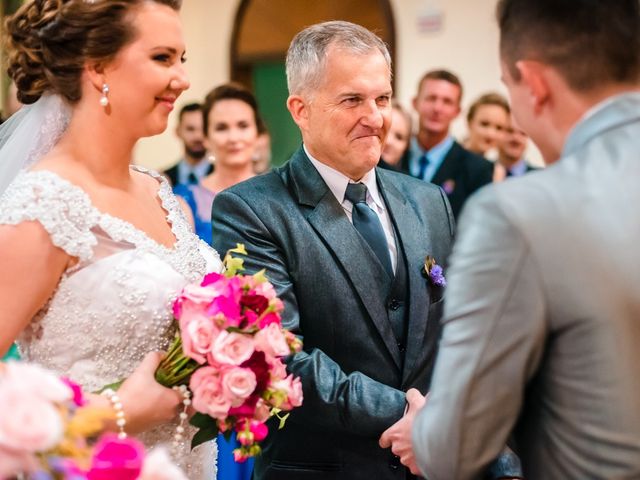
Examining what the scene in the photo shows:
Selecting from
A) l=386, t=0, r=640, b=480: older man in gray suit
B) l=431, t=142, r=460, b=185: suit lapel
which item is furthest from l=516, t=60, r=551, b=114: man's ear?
l=431, t=142, r=460, b=185: suit lapel

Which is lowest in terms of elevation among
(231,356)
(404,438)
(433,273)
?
(404,438)

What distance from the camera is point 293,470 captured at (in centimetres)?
242

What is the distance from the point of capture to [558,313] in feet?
4.76

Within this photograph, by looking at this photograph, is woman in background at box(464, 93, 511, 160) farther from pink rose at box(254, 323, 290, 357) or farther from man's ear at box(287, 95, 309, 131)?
pink rose at box(254, 323, 290, 357)

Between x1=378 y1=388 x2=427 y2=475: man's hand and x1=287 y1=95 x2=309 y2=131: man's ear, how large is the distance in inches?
34.3

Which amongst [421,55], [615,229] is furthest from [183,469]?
[421,55]

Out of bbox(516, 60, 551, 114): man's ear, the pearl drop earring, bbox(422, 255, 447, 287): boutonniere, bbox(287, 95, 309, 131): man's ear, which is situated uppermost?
bbox(516, 60, 551, 114): man's ear

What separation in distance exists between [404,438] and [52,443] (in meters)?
0.95

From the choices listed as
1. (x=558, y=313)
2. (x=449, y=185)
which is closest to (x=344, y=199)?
(x=558, y=313)

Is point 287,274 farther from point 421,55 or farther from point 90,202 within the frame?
point 421,55

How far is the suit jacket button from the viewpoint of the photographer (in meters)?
2.46

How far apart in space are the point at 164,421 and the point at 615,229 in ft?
3.70

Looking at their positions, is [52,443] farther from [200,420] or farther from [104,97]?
[104,97]

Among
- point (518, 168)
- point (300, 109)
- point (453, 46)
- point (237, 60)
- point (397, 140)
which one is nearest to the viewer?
point (300, 109)
